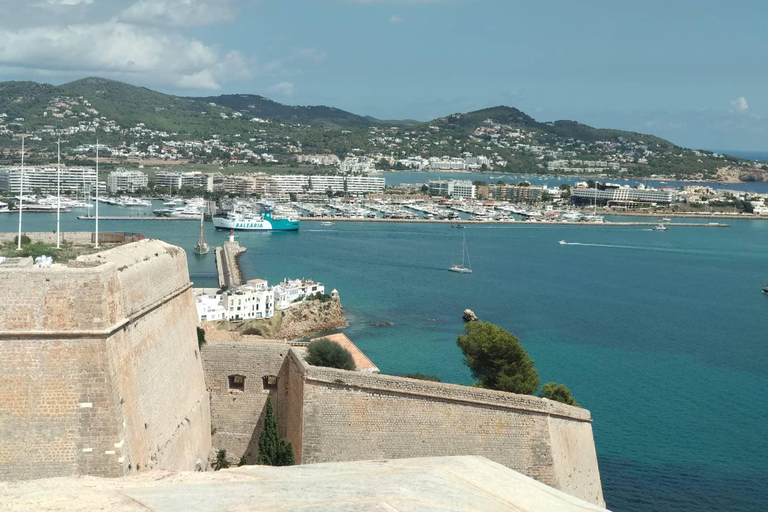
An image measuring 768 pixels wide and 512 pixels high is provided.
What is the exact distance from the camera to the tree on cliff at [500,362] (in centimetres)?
1228

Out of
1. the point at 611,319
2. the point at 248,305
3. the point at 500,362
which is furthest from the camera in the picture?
the point at 611,319

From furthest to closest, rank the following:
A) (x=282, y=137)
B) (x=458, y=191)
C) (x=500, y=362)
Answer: (x=282, y=137), (x=458, y=191), (x=500, y=362)

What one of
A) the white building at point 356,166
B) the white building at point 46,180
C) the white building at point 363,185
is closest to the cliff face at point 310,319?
the white building at point 46,180

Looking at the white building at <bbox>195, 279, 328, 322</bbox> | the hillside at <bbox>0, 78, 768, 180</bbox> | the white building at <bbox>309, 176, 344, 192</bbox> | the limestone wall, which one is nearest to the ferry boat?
the white building at <bbox>195, 279, 328, 322</bbox>

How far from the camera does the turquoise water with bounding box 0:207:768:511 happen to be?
1508 cm

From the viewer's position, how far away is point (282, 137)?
130750 mm

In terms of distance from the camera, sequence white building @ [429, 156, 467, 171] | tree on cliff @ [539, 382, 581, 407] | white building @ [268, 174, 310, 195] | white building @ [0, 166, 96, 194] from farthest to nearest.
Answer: white building @ [429, 156, 467, 171] → white building @ [268, 174, 310, 195] → white building @ [0, 166, 96, 194] → tree on cliff @ [539, 382, 581, 407]

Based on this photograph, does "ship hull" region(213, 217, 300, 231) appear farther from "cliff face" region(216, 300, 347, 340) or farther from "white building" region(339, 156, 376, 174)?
"white building" region(339, 156, 376, 174)

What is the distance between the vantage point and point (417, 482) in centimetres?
528

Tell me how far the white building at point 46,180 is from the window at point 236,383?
5953 centimetres

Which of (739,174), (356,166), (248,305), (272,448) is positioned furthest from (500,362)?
(739,174)

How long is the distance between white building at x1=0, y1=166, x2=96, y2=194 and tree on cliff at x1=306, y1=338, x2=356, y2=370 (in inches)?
2295

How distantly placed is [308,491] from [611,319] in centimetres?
2491

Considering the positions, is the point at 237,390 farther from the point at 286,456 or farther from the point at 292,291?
the point at 292,291
